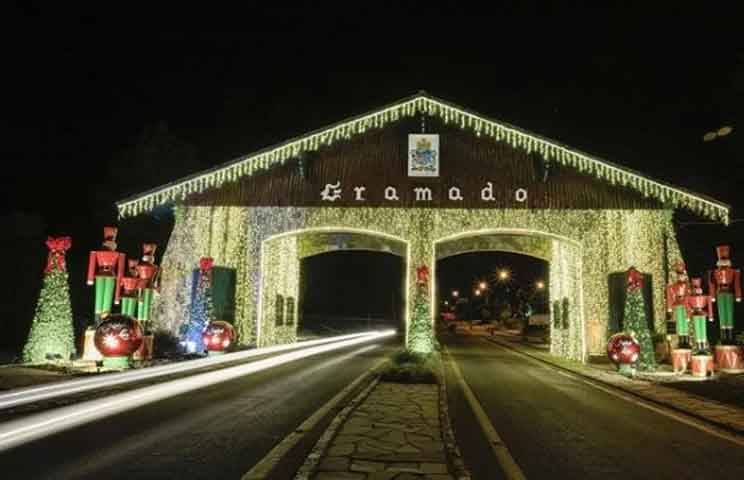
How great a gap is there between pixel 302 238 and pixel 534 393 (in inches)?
687

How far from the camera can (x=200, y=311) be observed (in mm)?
20953

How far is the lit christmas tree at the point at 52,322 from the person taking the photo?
16.0 metres

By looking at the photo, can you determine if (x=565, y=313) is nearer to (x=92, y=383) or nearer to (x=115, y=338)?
(x=115, y=338)

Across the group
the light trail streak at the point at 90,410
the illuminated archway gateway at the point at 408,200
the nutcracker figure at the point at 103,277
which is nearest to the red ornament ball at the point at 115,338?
the nutcracker figure at the point at 103,277

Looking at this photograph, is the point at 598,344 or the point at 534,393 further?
the point at 598,344

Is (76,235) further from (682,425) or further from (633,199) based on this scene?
(682,425)

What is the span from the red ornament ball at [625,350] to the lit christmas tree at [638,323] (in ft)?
1.91

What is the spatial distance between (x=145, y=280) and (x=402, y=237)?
966 cm

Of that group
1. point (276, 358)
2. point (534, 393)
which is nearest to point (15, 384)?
point (276, 358)

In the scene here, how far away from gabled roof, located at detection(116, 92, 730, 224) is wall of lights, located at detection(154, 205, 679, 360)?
1.07 metres

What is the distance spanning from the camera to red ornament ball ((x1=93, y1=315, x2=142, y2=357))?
15.1 meters

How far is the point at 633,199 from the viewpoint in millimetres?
22078

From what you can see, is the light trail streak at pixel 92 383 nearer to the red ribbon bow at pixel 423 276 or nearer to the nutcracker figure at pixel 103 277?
the nutcracker figure at pixel 103 277

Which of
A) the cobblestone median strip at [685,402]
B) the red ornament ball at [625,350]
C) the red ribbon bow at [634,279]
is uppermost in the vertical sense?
the red ribbon bow at [634,279]
